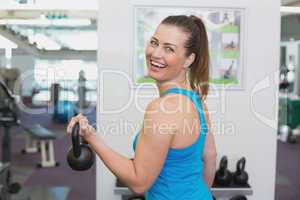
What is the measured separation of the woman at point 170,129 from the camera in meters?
0.97

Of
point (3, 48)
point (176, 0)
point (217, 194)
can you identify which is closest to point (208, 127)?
point (217, 194)

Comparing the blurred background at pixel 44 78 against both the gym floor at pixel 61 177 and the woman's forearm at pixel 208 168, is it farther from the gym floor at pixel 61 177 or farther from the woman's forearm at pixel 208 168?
the woman's forearm at pixel 208 168

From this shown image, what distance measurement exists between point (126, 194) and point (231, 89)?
0.89 metres

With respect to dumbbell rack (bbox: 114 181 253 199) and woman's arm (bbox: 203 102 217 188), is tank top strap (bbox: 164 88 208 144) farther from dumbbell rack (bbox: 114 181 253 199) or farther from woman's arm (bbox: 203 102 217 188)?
dumbbell rack (bbox: 114 181 253 199)

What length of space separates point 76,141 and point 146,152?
0.20m

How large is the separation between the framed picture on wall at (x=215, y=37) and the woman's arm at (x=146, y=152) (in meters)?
1.36

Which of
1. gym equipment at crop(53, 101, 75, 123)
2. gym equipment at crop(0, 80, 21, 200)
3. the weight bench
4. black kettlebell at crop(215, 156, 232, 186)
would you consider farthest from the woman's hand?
gym equipment at crop(53, 101, 75, 123)

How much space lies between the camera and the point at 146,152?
38.3 inches

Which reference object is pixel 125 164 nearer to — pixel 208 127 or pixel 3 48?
pixel 208 127

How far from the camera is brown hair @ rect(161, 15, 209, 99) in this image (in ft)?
3.37

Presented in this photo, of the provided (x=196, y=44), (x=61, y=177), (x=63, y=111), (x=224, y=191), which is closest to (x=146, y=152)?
(x=196, y=44)

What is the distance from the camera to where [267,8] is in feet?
7.79

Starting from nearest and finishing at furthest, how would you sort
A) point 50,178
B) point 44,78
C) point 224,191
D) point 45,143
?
point 224,191
point 44,78
point 50,178
point 45,143

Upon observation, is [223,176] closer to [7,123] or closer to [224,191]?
[224,191]
